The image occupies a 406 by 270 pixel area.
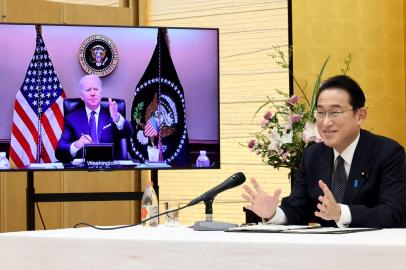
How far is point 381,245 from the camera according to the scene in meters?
1.80

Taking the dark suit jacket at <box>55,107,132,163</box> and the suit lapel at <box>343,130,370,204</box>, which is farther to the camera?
the dark suit jacket at <box>55,107,132,163</box>

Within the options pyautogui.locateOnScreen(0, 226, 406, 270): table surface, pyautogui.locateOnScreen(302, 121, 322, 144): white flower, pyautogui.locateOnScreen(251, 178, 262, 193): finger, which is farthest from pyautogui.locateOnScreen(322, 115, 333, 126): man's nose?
pyautogui.locateOnScreen(0, 226, 406, 270): table surface

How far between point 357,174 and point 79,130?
5.79 ft

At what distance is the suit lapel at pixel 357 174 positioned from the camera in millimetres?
3090

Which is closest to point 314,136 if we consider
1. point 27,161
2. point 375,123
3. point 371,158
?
point 371,158

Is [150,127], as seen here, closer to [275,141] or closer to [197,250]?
[275,141]

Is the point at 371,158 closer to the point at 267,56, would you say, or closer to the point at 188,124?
the point at 188,124

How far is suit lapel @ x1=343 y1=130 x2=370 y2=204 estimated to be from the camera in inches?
122

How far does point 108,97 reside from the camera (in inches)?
170

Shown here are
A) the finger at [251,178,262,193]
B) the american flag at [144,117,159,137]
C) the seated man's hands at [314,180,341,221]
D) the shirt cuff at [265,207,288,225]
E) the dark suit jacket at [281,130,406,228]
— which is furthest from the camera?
the american flag at [144,117,159,137]

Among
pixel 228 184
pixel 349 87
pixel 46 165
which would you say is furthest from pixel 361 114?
pixel 46 165

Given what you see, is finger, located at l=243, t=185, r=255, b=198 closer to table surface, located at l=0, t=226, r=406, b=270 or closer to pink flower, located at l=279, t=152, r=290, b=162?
table surface, located at l=0, t=226, r=406, b=270

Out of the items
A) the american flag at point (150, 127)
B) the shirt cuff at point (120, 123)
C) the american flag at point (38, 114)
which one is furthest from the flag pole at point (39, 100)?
the american flag at point (150, 127)

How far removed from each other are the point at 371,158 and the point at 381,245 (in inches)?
53.5
